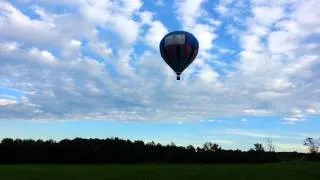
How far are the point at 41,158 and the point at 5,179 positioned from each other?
240 ft

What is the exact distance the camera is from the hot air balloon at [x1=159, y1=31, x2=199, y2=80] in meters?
39.2

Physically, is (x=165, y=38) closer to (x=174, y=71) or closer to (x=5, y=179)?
(x=174, y=71)

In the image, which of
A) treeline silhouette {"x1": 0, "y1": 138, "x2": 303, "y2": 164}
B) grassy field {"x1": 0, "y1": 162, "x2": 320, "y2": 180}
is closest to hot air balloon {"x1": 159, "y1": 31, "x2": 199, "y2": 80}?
grassy field {"x1": 0, "y1": 162, "x2": 320, "y2": 180}

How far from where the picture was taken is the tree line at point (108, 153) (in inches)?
4756

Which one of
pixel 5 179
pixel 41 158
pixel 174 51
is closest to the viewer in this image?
pixel 174 51

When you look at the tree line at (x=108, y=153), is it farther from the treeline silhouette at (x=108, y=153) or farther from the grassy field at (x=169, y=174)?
the grassy field at (x=169, y=174)

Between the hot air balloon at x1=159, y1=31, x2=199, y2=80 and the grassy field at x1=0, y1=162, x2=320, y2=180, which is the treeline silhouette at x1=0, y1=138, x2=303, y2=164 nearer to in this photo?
the grassy field at x1=0, y1=162, x2=320, y2=180

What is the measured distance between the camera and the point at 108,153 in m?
128

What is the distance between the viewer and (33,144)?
12288 centimetres

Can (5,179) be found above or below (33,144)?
below

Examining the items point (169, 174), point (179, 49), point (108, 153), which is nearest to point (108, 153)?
point (108, 153)

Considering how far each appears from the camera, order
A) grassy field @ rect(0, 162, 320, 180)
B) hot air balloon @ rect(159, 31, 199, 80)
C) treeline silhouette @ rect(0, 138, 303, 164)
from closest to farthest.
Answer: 1. hot air balloon @ rect(159, 31, 199, 80)
2. grassy field @ rect(0, 162, 320, 180)
3. treeline silhouette @ rect(0, 138, 303, 164)

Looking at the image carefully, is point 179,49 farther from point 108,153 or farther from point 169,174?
point 108,153

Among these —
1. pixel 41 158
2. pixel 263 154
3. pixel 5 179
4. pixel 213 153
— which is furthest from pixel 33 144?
pixel 5 179
